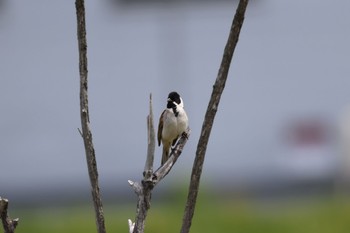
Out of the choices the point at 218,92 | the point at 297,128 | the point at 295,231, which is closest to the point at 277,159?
the point at 297,128

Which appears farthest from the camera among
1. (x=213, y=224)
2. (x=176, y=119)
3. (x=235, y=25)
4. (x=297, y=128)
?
(x=297, y=128)

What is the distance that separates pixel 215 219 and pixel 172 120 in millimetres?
3883

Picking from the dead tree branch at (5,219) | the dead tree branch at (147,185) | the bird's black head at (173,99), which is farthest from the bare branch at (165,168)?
the bird's black head at (173,99)

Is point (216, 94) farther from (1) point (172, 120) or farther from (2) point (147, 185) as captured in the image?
(1) point (172, 120)

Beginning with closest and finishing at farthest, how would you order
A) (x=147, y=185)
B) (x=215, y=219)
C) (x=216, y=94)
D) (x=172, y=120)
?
(x=216, y=94)
(x=147, y=185)
(x=172, y=120)
(x=215, y=219)

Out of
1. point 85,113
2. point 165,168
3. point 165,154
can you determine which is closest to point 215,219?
point 165,154

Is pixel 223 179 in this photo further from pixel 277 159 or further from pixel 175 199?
pixel 175 199

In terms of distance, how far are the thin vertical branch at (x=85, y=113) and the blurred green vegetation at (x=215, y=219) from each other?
3887 millimetres

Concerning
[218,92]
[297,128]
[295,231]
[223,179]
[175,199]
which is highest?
[297,128]

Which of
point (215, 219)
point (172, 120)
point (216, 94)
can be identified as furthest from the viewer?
point (215, 219)

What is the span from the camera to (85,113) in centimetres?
125

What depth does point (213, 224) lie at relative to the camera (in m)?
5.52

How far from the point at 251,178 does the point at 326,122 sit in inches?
24.9

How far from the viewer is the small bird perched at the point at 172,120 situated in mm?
1707
